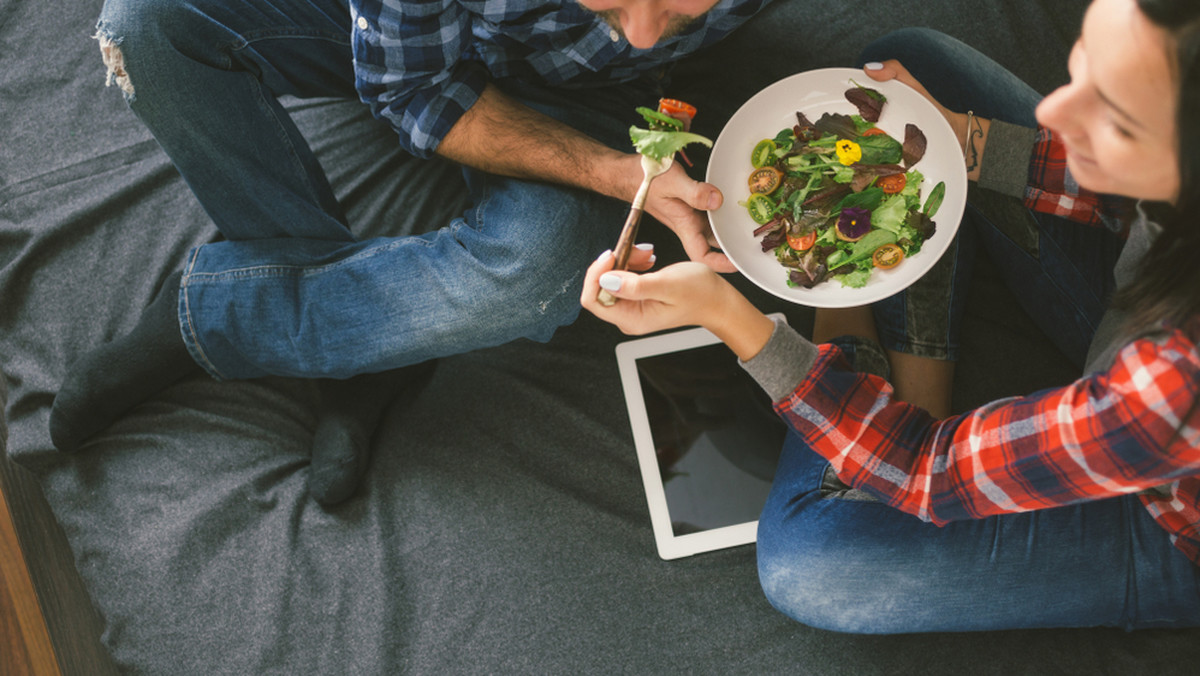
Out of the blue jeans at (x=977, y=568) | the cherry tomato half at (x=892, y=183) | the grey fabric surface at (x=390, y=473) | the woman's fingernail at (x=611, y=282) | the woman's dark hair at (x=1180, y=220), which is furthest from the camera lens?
the grey fabric surface at (x=390, y=473)

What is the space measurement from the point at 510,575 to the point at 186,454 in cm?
66

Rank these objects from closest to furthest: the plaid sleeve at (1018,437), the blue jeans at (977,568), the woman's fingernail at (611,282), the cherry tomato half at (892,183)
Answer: the plaid sleeve at (1018,437)
the woman's fingernail at (611,282)
the blue jeans at (977,568)
the cherry tomato half at (892,183)

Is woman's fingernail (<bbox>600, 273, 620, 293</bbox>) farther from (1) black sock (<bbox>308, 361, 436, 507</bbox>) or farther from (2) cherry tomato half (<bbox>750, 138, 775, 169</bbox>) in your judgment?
(1) black sock (<bbox>308, 361, 436, 507</bbox>)

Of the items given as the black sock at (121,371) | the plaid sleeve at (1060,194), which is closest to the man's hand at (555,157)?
the plaid sleeve at (1060,194)

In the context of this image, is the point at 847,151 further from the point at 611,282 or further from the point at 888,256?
the point at 611,282

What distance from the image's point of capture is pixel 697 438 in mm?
1480

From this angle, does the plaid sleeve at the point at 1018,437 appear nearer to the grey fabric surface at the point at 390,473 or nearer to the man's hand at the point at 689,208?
the man's hand at the point at 689,208

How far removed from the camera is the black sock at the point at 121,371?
1406mm

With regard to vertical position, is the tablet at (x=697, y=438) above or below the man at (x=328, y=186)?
below

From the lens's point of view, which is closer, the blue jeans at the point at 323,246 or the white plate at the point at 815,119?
the white plate at the point at 815,119

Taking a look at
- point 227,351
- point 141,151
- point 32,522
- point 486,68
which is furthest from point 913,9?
point 32,522

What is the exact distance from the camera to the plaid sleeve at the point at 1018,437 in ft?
Answer: 2.64

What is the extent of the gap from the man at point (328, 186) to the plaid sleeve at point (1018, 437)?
1.08ft

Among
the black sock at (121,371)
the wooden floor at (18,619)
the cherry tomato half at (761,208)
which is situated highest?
the cherry tomato half at (761,208)
